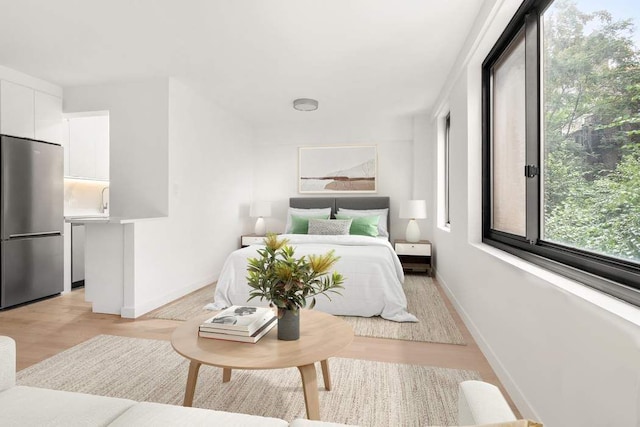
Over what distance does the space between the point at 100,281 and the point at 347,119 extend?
13.3 ft

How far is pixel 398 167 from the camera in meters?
5.60

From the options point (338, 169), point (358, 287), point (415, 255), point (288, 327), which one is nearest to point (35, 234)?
point (358, 287)

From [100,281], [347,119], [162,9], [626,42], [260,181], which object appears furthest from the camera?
[260,181]

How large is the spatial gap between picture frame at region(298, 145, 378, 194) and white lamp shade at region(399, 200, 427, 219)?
2.34ft

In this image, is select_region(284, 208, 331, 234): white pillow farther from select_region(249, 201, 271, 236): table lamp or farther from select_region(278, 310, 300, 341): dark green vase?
select_region(278, 310, 300, 341): dark green vase

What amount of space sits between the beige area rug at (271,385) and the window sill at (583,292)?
2.57ft

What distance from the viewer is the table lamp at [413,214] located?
16.6ft

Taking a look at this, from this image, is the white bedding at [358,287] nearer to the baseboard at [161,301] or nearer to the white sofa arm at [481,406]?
the baseboard at [161,301]

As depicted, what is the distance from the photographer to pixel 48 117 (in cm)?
403

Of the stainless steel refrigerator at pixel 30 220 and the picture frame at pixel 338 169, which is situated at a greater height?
the picture frame at pixel 338 169

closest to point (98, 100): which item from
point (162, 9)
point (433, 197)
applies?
point (162, 9)

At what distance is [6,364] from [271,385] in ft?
4.20

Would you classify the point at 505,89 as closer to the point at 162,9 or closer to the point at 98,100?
the point at 162,9

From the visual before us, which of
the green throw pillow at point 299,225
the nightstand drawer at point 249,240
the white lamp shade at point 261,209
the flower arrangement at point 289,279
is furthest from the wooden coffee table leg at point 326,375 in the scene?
the white lamp shade at point 261,209
